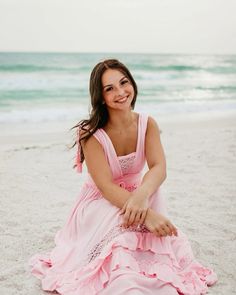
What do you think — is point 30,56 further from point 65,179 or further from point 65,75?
point 65,179

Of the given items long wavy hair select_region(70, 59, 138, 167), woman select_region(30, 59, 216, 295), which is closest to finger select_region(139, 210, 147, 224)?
woman select_region(30, 59, 216, 295)

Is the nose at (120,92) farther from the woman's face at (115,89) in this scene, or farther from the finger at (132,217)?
the finger at (132,217)

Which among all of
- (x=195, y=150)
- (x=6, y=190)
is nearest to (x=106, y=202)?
(x=6, y=190)

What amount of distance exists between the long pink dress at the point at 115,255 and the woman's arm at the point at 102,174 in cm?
5

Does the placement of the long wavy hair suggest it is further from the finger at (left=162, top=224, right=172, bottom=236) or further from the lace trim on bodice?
the finger at (left=162, top=224, right=172, bottom=236)

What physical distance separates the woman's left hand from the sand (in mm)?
692

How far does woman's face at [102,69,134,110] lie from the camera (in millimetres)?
2910

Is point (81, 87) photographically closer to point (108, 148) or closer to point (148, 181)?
point (108, 148)

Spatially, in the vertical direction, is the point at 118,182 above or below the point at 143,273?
above

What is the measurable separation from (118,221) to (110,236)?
102 mm

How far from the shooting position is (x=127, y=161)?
3.04 metres

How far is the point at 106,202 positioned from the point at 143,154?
1.35ft

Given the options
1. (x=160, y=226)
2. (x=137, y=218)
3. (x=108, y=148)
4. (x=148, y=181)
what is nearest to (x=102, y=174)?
(x=108, y=148)

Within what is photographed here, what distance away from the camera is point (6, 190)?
5.03 m
